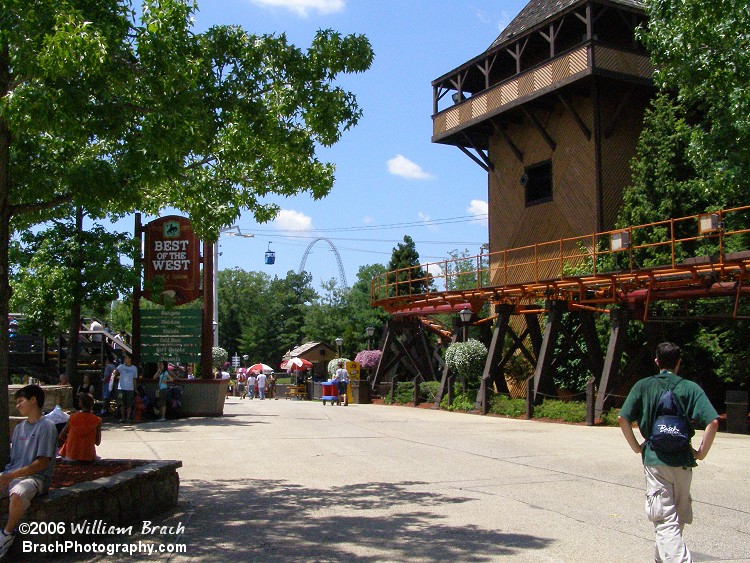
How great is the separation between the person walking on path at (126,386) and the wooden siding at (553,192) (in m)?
13.8

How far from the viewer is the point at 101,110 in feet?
27.3

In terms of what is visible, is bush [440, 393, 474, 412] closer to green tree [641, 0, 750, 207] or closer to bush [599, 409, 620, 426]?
bush [599, 409, 620, 426]

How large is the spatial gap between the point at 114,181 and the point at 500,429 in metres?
13.3

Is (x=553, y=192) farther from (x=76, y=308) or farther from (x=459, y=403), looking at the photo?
(x=76, y=308)

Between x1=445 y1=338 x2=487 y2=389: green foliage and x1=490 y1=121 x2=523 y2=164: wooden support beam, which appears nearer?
x1=445 y1=338 x2=487 y2=389: green foliage

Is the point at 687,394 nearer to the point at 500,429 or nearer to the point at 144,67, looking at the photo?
the point at 144,67

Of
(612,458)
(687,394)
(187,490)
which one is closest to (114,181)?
(187,490)

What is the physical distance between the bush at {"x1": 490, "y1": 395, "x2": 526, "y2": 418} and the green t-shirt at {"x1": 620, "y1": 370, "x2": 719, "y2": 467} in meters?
18.3

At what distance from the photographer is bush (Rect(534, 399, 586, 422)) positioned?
70.7 feet

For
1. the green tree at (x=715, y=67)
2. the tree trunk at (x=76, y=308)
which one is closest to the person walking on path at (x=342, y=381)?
the tree trunk at (x=76, y=308)

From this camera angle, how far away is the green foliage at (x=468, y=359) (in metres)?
27.7

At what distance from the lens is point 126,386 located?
19.8 meters

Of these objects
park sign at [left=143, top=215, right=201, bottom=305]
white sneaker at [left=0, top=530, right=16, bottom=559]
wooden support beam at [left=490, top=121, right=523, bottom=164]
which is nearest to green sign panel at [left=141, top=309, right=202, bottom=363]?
park sign at [left=143, top=215, right=201, bottom=305]

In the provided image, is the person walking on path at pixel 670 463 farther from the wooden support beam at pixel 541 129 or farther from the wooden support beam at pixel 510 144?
the wooden support beam at pixel 510 144
